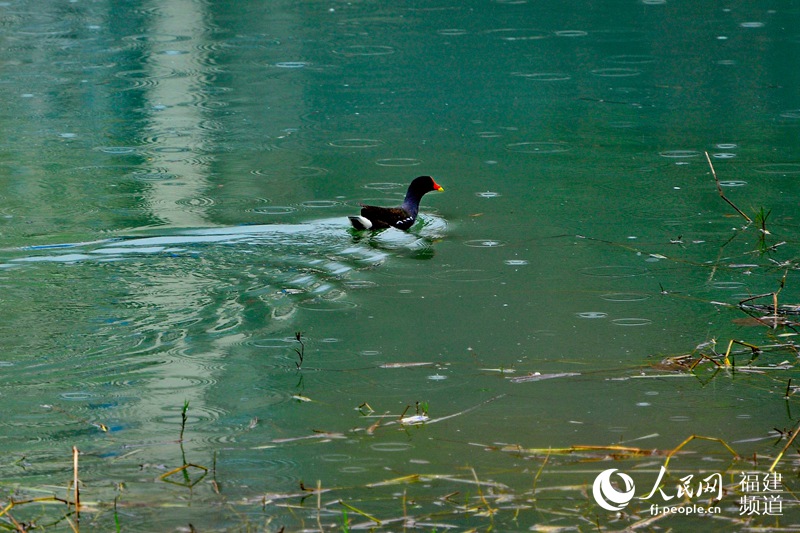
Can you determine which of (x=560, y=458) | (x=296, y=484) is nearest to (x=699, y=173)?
(x=560, y=458)

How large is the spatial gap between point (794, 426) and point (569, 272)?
2.44 metres

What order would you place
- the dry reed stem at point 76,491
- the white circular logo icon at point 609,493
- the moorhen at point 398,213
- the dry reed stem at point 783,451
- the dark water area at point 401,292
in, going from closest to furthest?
1. the dry reed stem at point 76,491
2. the white circular logo icon at point 609,493
3. the dry reed stem at point 783,451
4. the dark water area at point 401,292
5. the moorhen at point 398,213

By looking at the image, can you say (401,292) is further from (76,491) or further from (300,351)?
(76,491)

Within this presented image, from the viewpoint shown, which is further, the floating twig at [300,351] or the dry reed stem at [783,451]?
the floating twig at [300,351]

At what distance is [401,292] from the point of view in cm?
696

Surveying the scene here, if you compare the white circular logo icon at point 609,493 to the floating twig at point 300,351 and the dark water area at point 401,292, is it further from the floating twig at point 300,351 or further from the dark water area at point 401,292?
the floating twig at point 300,351

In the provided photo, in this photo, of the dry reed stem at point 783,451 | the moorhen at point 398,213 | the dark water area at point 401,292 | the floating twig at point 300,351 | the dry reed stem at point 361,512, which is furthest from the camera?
the moorhen at point 398,213

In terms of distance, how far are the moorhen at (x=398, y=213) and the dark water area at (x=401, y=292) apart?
10cm

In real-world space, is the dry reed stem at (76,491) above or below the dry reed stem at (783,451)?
above

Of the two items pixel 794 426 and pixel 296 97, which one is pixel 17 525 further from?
pixel 296 97

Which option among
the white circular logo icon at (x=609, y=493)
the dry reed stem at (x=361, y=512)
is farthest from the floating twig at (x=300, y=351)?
the white circular logo icon at (x=609, y=493)

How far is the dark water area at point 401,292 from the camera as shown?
14.5 feet

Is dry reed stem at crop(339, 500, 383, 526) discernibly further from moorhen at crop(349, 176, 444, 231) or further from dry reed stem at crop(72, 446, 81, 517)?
moorhen at crop(349, 176, 444, 231)

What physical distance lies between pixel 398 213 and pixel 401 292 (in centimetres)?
147
